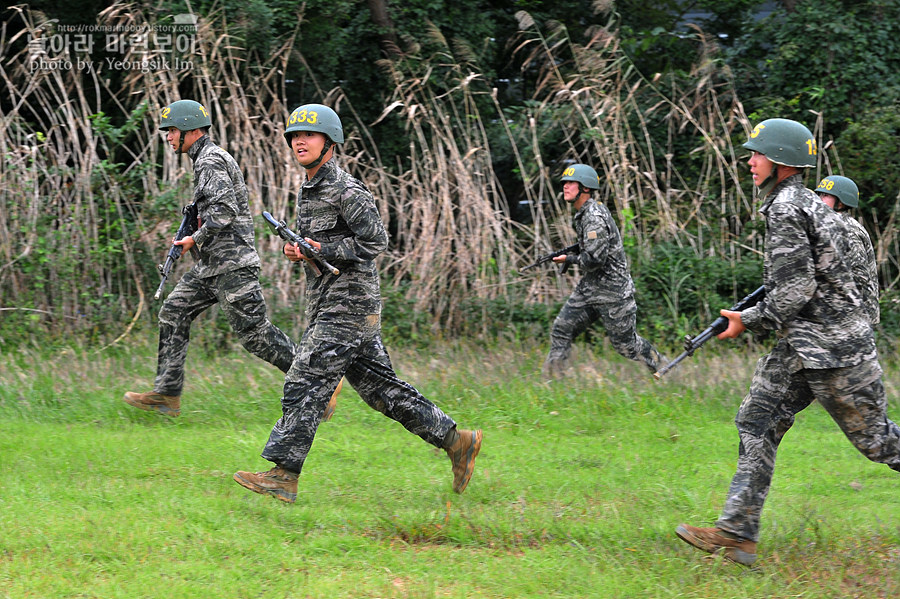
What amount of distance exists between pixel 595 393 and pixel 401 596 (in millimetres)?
3879

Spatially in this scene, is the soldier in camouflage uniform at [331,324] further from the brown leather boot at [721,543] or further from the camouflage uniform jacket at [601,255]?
Result: the camouflage uniform jacket at [601,255]

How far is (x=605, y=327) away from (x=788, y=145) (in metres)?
4.04

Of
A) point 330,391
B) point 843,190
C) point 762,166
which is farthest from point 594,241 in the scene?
point 762,166

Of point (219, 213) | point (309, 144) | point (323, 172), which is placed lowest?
point (219, 213)

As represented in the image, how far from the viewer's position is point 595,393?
7.68 m

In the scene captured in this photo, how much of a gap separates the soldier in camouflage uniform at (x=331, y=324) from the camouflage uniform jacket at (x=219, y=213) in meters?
1.24

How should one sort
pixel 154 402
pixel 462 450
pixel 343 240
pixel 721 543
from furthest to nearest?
pixel 154 402 < pixel 462 450 < pixel 343 240 < pixel 721 543

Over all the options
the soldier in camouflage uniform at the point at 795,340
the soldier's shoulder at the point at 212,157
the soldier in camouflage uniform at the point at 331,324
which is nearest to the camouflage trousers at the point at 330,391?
the soldier in camouflage uniform at the point at 331,324

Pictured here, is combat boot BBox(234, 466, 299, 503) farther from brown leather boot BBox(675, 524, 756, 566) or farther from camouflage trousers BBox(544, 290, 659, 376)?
camouflage trousers BBox(544, 290, 659, 376)

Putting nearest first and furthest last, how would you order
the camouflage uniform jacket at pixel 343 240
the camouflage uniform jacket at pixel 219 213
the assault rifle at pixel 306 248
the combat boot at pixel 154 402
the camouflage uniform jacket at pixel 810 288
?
the camouflage uniform jacket at pixel 810 288 → the assault rifle at pixel 306 248 → the camouflage uniform jacket at pixel 343 240 → the camouflage uniform jacket at pixel 219 213 → the combat boot at pixel 154 402

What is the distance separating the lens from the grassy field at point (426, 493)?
424 centimetres

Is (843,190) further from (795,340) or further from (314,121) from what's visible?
(314,121)

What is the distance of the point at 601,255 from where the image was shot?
8.16m

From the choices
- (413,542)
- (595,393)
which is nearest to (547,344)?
(595,393)
